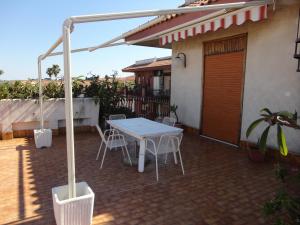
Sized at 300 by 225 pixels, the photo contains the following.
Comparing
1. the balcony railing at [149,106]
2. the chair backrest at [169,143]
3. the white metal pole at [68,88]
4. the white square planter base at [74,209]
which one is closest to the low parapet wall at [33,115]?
the balcony railing at [149,106]

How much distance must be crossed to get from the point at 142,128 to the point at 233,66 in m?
4.75

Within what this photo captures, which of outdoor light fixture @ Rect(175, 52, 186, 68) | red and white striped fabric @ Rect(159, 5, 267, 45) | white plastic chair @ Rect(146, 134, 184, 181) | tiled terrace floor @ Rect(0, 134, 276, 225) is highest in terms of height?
red and white striped fabric @ Rect(159, 5, 267, 45)

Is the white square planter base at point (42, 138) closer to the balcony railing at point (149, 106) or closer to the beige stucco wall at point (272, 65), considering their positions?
the balcony railing at point (149, 106)

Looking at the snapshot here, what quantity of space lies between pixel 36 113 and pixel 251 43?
923 cm

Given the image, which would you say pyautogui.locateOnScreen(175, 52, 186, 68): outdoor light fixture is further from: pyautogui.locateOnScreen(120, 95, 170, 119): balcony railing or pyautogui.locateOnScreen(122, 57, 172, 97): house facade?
pyautogui.locateOnScreen(122, 57, 172, 97): house facade

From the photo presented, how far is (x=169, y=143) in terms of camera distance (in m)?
6.66

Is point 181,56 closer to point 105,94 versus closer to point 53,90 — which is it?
point 105,94

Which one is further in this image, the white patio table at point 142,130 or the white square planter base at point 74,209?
the white patio table at point 142,130

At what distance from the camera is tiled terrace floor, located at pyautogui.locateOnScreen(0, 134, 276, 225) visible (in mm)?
4656

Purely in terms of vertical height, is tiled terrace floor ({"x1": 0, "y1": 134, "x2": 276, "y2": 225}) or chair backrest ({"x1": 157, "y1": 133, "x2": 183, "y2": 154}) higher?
chair backrest ({"x1": 157, "y1": 133, "x2": 183, "y2": 154})

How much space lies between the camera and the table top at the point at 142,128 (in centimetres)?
641

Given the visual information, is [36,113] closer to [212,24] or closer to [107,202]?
[107,202]

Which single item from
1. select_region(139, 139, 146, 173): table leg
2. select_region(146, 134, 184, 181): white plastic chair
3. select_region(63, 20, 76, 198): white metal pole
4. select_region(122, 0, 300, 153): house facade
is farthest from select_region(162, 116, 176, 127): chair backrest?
select_region(63, 20, 76, 198): white metal pole

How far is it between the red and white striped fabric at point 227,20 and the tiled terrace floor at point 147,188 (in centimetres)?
424
